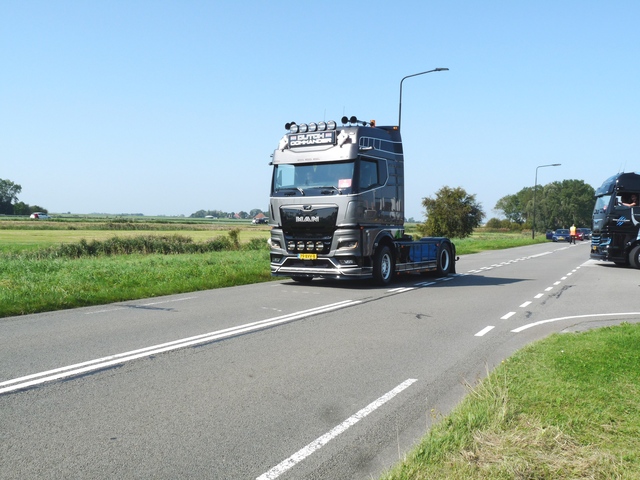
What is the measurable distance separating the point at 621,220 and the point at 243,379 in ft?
71.1

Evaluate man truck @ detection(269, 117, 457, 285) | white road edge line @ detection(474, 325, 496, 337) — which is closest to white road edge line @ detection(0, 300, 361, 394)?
white road edge line @ detection(474, 325, 496, 337)

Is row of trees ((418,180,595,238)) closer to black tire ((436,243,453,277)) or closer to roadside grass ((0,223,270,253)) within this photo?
roadside grass ((0,223,270,253))

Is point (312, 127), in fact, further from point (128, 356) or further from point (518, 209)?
point (518, 209)

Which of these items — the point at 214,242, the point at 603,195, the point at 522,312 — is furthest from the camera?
the point at 214,242

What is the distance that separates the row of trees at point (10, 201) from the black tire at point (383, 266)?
16445cm

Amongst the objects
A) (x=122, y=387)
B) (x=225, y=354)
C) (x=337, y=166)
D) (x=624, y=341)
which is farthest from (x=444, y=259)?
(x=122, y=387)

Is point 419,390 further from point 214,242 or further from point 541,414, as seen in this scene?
point 214,242

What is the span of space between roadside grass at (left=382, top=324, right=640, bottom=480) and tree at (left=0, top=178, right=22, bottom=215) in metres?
175

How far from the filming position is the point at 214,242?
137 feet

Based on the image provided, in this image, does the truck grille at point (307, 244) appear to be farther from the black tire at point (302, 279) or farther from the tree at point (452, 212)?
the tree at point (452, 212)

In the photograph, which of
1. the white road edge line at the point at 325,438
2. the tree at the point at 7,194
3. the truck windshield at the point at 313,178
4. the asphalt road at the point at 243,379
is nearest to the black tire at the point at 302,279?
the truck windshield at the point at 313,178

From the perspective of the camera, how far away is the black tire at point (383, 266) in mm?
16391

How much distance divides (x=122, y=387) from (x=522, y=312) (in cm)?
817

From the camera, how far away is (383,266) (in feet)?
55.0
